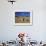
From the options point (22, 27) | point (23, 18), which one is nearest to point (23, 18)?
point (23, 18)

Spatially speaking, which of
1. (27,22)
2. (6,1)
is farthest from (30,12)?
(6,1)

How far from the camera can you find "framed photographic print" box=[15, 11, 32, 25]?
14.0 ft

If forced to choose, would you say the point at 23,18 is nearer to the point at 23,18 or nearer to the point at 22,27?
the point at 23,18

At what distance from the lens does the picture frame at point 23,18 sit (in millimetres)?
4254

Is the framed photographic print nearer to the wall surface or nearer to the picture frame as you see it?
the picture frame

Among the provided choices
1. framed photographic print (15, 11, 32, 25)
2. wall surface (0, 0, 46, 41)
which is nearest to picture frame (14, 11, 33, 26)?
framed photographic print (15, 11, 32, 25)

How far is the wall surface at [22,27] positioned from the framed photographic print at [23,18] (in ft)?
0.43

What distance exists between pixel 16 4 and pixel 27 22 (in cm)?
69

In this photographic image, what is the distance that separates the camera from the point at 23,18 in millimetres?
4293

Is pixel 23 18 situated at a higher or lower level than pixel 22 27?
higher

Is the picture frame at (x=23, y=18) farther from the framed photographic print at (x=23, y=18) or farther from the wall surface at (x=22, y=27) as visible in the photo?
the wall surface at (x=22, y=27)

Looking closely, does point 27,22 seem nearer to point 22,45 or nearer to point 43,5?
point 43,5

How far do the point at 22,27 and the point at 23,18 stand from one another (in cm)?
30

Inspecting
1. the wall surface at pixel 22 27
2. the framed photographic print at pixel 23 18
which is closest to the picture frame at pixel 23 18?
the framed photographic print at pixel 23 18
